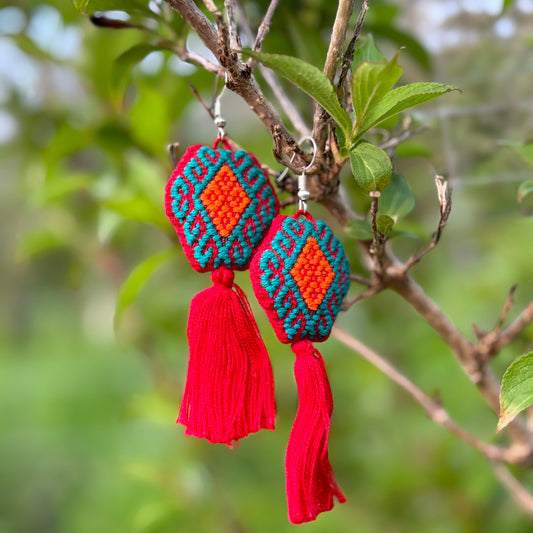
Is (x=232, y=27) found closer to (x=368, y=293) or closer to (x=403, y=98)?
(x=403, y=98)

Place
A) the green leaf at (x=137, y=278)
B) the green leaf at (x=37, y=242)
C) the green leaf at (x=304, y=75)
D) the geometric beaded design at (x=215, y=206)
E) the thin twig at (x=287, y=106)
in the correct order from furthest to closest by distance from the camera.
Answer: the green leaf at (x=37, y=242), the green leaf at (x=137, y=278), the thin twig at (x=287, y=106), the geometric beaded design at (x=215, y=206), the green leaf at (x=304, y=75)

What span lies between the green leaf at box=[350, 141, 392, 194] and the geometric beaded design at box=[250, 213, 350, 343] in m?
0.07

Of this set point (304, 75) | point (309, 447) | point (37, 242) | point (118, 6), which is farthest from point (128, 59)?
point (37, 242)

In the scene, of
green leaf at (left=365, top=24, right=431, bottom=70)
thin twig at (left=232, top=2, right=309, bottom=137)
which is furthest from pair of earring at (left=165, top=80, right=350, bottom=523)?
green leaf at (left=365, top=24, right=431, bottom=70)

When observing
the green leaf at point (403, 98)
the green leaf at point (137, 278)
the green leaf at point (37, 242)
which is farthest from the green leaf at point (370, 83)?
the green leaf at point (37, 242)

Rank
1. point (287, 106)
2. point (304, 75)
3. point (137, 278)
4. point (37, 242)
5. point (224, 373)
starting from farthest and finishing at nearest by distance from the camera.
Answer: point (37, 242), point (137, 278), point (287, 106), point (224, 373), point (304, 75)

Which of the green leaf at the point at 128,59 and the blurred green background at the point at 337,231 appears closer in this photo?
the green leaf at the point at 128,59

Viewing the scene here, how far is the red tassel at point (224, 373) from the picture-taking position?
0.48m

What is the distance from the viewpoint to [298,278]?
463mm

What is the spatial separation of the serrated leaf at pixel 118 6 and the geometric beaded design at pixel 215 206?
16cm

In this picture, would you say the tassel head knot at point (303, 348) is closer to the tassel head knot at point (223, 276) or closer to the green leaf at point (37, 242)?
the tassel head knot at point (223, 276)

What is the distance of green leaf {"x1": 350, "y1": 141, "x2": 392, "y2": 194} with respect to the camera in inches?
16.4

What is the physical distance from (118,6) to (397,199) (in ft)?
1.00

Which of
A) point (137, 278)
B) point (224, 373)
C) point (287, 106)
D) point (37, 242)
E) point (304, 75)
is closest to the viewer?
point (304, 75)
